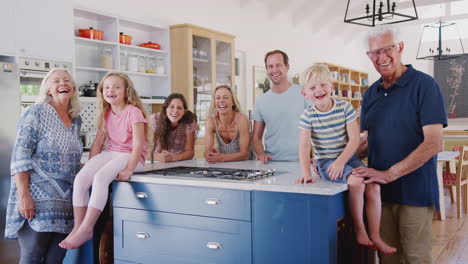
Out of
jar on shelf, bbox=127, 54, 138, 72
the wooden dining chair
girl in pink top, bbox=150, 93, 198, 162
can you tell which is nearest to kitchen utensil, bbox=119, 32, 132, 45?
jar on shelf, bbox=127, 54, 138, 72

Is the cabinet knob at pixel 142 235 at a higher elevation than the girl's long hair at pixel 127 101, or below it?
below

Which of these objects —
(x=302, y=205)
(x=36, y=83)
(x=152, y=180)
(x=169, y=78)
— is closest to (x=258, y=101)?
(x=152, y=180)

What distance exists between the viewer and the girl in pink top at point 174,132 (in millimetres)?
3146

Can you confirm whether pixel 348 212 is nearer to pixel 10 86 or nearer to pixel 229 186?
pixel 229 186

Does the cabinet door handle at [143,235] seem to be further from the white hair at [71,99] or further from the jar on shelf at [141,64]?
the jar on shelf at [141,64]

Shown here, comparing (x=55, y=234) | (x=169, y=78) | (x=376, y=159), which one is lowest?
(x=55, y=234)

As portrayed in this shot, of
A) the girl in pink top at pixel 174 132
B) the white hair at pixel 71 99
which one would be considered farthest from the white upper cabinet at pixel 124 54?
the white hair at pixel 71 99

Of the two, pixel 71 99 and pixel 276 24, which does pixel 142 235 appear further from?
pixel 276 24

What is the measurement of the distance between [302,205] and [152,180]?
85 centimetres

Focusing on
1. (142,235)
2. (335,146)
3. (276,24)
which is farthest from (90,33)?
(276,24)

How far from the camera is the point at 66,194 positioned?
2.39 metres

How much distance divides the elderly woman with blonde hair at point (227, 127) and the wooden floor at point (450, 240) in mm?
1920

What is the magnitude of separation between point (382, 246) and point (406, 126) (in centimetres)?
55

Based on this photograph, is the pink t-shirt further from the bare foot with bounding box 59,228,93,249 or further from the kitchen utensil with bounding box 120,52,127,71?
the kitchen utensil with bounding box 120,52,127,71
